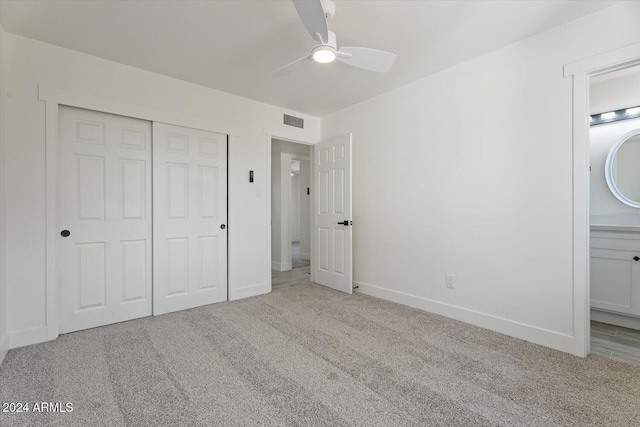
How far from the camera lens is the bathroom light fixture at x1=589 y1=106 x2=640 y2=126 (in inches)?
118

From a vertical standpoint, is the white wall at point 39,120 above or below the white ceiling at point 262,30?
below

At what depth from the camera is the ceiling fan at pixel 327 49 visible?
1.64m

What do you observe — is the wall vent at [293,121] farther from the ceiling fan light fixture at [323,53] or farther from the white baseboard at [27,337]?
the white baseboard at [27,337]

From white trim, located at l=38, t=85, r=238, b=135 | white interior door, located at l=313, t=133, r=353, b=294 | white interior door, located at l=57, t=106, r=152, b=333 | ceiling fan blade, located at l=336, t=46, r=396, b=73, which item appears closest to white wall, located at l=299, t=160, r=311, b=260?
white interior door, located at l=313, t=133, r=353, b=294

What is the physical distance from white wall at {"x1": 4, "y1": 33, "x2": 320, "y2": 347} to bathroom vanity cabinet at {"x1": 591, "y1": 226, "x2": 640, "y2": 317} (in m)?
3.80

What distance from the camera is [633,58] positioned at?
199cm

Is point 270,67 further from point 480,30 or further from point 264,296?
point 264,296

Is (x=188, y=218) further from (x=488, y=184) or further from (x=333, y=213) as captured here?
(x=488, y=184)

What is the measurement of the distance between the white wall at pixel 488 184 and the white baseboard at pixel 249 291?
1364mm

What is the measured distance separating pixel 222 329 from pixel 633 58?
373 cm

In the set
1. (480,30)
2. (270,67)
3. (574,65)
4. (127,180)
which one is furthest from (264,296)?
(574,65)

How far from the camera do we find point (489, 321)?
2.66 metres

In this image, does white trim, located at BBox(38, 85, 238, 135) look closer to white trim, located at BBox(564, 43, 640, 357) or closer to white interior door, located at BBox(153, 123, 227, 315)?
white interior door, located at BBox(153, 123, 227, 315)

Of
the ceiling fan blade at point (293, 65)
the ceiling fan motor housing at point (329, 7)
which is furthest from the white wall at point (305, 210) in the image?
the ceiling fan motor housing at point (329, 7)
